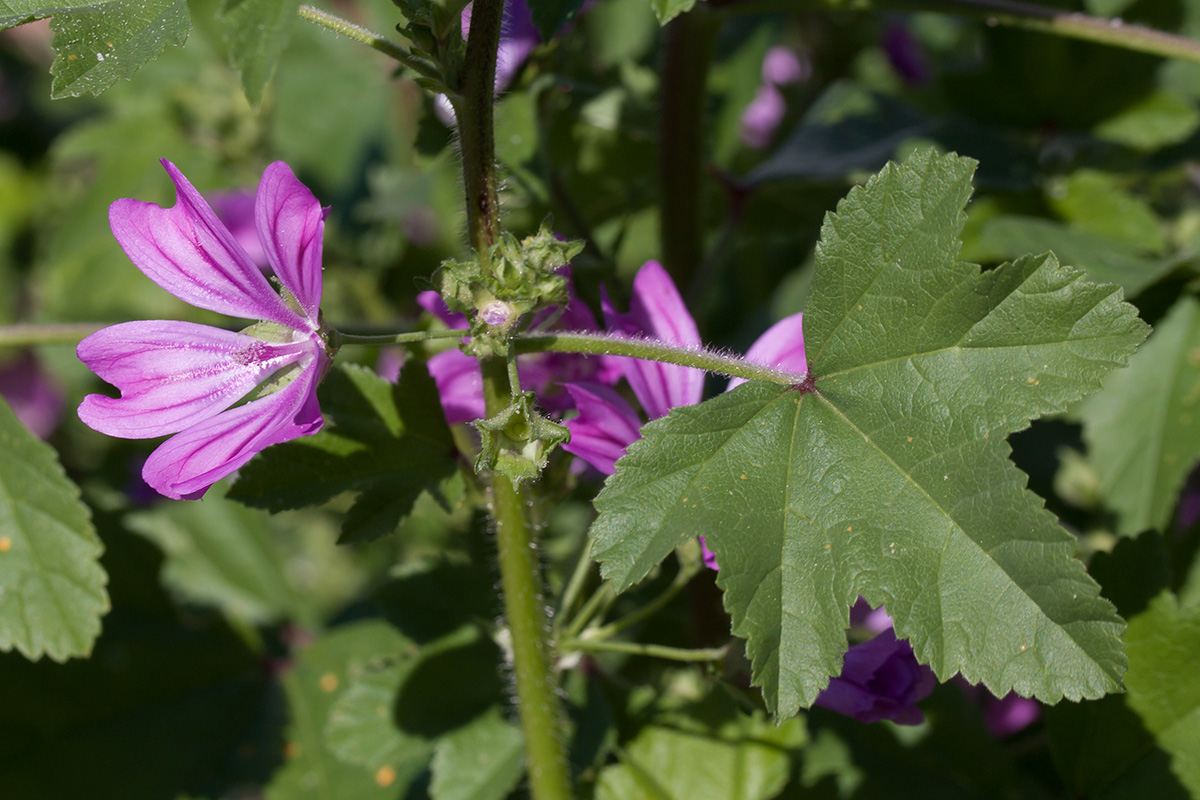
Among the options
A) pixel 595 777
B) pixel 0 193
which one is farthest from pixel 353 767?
pixel 0 193

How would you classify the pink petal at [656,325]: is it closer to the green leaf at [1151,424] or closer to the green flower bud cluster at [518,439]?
the green flower bud cluster at [518,439]

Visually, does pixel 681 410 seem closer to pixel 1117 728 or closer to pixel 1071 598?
pixel 1071 598

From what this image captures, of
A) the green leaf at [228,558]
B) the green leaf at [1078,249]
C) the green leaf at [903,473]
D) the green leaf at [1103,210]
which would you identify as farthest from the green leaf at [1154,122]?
the green leaf at [228,558]

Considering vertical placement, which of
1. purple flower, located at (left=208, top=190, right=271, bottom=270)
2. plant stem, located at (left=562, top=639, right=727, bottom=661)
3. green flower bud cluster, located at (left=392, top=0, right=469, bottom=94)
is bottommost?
plant stem, located at (left=562, top=639, right=727, bottom=661)

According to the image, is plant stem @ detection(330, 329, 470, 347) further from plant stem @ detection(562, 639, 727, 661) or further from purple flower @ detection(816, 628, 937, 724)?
purple flower @ detection(816, 628, 937, 724)

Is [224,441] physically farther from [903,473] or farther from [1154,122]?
[1154,122]

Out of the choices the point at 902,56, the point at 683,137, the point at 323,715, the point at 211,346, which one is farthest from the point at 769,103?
the point at 211,346

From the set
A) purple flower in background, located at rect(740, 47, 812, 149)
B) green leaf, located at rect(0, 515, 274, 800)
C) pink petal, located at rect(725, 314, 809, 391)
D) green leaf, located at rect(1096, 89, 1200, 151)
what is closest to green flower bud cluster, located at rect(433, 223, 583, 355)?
pink petal, located at rect(725, 314, 809, 391)
